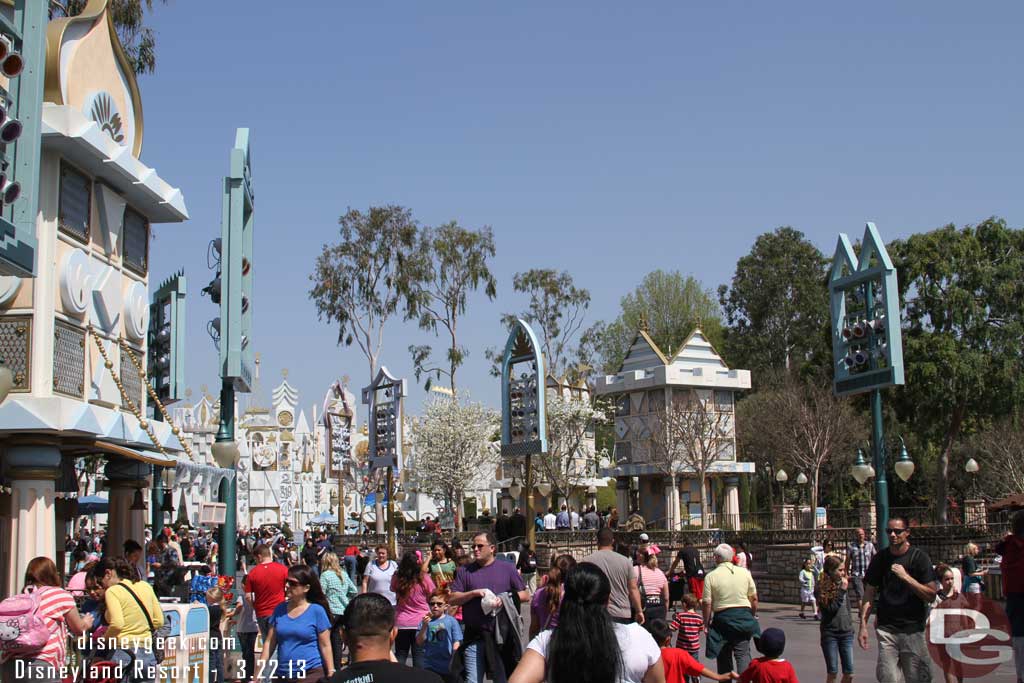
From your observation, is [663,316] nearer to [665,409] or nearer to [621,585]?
[665,409]

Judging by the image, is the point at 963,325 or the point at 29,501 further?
the point at 963,325

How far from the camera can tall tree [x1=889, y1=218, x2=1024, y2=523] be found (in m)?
40.7

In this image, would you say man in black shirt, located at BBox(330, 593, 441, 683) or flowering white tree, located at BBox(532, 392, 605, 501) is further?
flowering white tree, located at BBox(532, 392, 605, 501)

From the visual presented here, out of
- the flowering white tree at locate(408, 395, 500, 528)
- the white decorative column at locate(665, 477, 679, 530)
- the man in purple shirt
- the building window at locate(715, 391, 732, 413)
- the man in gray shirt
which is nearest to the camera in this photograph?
the man in purple shirt

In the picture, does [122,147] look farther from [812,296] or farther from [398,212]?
[812,296]

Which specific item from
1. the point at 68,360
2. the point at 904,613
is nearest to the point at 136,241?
the point at 68,360

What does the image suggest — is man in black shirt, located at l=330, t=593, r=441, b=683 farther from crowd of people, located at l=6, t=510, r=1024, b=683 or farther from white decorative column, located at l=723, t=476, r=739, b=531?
white decorative column, located at l=723, t=476, r=739, b=531

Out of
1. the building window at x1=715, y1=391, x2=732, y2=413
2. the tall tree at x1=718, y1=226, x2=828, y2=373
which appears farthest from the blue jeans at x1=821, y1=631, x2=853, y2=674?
the tall tree at x1=718, y1=226, x2=828, y2=373

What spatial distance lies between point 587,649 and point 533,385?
22823 mm

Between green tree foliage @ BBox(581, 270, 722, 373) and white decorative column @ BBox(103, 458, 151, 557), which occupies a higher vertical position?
green tree foliage @ BBox(581, 270, 722, 373)

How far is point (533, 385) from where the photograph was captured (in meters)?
27.7

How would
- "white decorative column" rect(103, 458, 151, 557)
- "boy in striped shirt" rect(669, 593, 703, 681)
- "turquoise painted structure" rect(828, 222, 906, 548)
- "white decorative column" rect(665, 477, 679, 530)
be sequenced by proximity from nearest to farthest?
1. "boy in striped shirt" rect(669, 593, 703, 681)
2. "white decorative column" rect(103, 458, 151, 557)
3. "turquoise painted structure" rect(828, 222, 906, 548)
4. "white decorative column" rect(665, 477, 679, 530)

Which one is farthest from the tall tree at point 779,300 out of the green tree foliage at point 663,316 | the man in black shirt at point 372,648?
the man in black shirt at point 372,648

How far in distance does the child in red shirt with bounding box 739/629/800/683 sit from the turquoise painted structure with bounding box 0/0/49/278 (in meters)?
7.34
